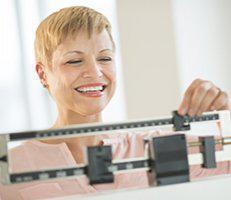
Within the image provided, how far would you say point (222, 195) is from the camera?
952mm

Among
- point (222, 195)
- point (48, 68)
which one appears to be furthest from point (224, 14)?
point (222, 195)

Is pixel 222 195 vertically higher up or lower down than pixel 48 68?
lower down

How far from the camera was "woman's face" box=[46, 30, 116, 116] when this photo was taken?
147cm

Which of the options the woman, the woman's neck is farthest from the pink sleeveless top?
the woman's neck

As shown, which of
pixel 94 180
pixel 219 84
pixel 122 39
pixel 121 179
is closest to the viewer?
pixel 94 180

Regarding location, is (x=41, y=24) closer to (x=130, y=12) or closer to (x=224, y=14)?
(x=130, y=12)

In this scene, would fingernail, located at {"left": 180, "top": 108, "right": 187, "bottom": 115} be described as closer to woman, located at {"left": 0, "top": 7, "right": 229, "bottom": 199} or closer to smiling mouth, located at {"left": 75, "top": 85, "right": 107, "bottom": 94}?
woman, located at {"left": 0, "top": 7, "right": 229, "bottom": 199}

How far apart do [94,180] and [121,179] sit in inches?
19.5

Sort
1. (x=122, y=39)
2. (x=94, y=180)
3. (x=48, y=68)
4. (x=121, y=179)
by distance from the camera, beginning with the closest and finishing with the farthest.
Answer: (x=94, y=180) → (x=121, y=179) → (x=48, y=68) → (x=122, y=39)

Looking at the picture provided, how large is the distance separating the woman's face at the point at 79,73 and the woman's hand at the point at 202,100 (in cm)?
45

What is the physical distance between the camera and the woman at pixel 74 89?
1347 mm

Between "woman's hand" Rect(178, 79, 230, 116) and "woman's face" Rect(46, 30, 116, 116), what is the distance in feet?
1.49

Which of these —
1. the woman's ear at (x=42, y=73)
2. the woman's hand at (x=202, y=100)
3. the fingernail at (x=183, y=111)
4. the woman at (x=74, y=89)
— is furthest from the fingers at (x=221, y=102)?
the woman's ear at (x=42, y=73)

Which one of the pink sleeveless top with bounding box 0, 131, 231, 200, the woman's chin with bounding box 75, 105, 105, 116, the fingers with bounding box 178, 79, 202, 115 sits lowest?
the pink sleeveless top with bounding box 0, 131, 231, 200
